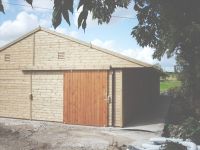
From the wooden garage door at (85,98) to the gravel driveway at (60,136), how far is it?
53 centimetres

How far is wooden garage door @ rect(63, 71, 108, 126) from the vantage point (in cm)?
1622

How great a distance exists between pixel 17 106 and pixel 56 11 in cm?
1667

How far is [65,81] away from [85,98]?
138cm

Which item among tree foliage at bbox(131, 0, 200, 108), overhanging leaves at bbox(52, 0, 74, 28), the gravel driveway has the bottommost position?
the gravel driveway

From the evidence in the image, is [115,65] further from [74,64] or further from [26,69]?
[26,69]

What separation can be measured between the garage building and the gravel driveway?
35.7 inches

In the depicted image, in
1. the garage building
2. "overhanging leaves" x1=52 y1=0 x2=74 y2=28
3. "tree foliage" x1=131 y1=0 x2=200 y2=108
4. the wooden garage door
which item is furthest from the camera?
the wooden garage door

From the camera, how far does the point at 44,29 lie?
57.9 ft

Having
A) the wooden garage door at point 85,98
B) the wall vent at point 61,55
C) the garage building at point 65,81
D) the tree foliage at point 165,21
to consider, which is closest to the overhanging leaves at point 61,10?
the tree foliage at point 165,21

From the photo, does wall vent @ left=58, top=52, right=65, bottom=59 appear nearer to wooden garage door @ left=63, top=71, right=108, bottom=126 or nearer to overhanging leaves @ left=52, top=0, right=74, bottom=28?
wooden garage door @ left=63, top=71, right=108, bottom=126

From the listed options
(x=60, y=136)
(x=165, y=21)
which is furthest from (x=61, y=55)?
(x=165, y=21)

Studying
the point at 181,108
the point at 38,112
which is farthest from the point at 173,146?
the point at 181,108

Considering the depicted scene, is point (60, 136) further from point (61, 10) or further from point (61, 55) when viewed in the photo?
point (61, 10)

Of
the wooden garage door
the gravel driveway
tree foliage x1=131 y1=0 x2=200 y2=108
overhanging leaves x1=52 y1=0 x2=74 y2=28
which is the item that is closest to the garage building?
the wooden garage door
